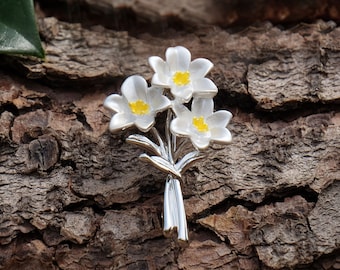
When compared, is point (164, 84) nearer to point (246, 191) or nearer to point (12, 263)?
point (246, 191)

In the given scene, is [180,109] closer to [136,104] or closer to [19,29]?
[136,104]

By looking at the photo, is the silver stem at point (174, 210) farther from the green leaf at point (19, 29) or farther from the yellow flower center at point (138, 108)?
the green leaf at point (19, 29)

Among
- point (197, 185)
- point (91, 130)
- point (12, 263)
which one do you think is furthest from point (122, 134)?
point (12, 263)

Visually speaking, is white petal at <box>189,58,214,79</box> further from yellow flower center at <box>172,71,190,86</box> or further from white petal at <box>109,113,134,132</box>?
white petal at <box>109,113,134,132</box>

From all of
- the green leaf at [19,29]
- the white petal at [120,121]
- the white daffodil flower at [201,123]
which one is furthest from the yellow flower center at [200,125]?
the green leaf at [19,29]

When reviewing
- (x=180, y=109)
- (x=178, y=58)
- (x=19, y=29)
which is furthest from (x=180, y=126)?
(x=19, y=29)

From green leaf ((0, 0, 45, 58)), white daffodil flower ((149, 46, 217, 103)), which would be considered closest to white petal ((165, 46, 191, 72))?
white daffodil flower ((149, 46, 217, 103))
